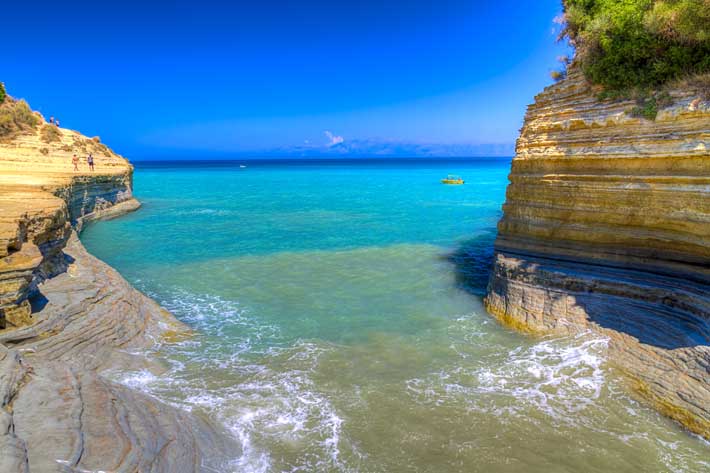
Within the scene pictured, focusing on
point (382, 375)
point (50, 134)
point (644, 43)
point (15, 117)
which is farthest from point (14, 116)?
point (644, 43)

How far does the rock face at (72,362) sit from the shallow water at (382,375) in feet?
2.73

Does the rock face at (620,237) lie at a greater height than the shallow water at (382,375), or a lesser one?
greater

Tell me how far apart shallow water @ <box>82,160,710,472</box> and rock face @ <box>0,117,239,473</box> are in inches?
32.8

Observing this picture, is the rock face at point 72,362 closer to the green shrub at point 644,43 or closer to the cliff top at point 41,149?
the cliff top at point 41,149

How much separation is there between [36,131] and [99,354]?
34975mm

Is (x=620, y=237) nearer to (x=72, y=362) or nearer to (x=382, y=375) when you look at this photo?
(x=382, y=375)

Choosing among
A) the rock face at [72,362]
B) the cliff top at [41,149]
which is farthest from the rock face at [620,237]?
the cliff top at [41,149]

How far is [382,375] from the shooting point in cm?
977

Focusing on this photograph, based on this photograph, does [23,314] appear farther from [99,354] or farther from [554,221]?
[554,221]

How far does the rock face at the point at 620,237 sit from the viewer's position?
8.88m

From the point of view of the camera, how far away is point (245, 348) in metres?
11.1

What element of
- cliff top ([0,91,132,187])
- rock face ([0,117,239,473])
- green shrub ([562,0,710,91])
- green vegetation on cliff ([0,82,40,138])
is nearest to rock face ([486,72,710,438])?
green shrub ([562,0,710,91])

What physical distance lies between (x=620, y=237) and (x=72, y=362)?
1302cm

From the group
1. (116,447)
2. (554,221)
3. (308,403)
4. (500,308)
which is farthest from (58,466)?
(554,221)
